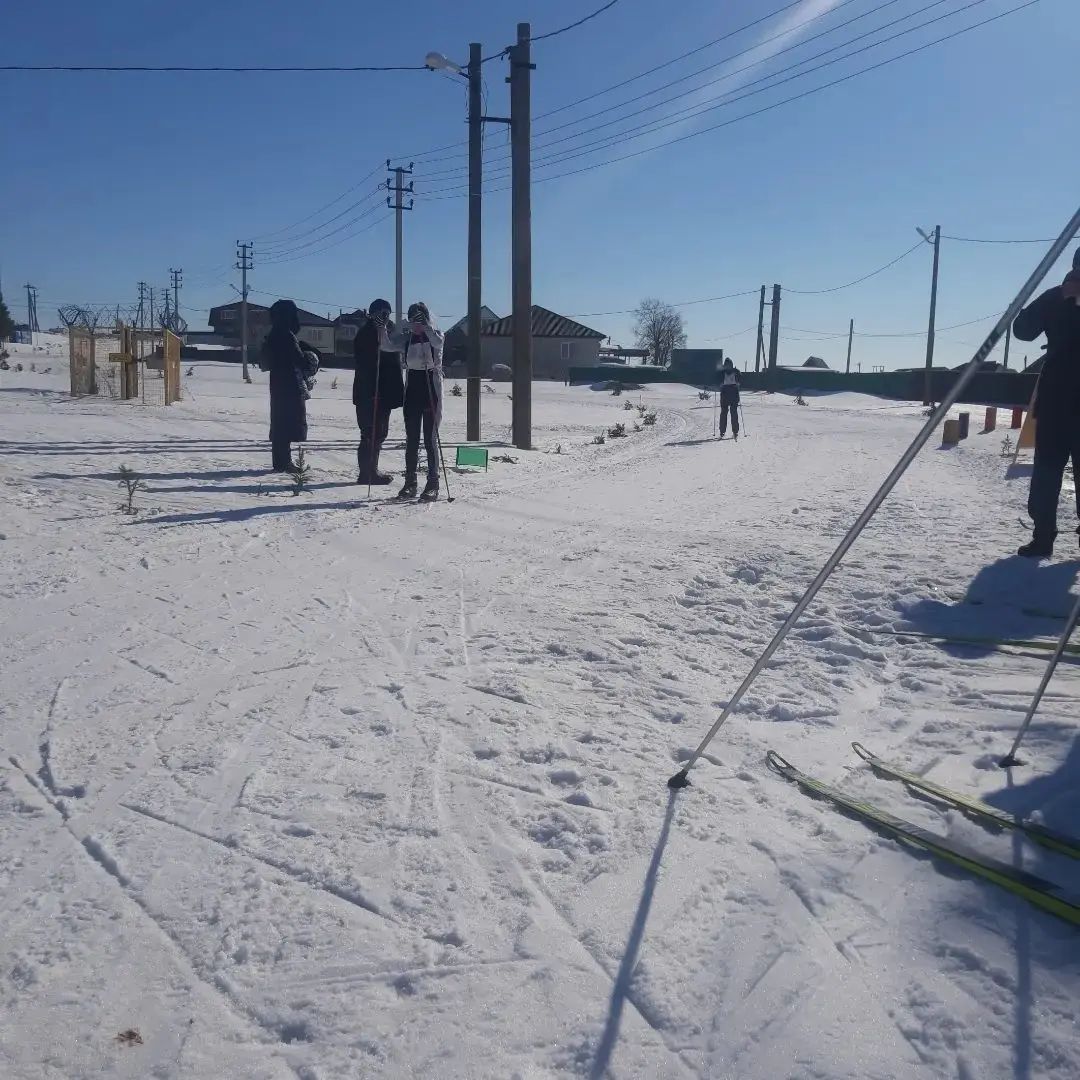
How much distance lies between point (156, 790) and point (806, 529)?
18.8 ft

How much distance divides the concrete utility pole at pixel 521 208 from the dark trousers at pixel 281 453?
16.4 ft

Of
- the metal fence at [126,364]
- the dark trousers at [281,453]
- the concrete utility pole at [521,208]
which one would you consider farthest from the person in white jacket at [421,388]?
the metal fence at [126,364]

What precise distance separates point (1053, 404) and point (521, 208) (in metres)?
9.63

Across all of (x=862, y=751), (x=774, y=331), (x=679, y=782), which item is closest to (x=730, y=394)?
(x=862, y=751)

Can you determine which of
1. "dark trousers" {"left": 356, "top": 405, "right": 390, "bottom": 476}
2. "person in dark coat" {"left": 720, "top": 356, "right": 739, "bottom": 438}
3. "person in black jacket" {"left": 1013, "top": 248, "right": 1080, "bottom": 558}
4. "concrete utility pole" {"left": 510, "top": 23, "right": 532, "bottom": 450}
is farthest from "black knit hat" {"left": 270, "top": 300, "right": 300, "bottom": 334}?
"person in dark coat" {"left": 720, "top": 356, "right": 739, "bottom": 438}

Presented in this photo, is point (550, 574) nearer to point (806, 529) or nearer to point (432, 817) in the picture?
point (806, 529)

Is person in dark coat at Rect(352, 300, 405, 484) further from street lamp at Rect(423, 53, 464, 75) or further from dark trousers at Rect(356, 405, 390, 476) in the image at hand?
street lamp at Rect(423, 53, 464, 75)

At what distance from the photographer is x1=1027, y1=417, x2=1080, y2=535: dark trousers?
6.23 m

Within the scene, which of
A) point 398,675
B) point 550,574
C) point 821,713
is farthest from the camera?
point 550,574

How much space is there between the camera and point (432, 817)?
2.83 meters

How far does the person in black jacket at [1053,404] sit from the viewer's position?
615cm

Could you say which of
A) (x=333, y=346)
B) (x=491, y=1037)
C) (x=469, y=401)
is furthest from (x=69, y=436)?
(x=333, y=346)

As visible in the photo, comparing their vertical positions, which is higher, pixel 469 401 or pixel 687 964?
pixel 469 401

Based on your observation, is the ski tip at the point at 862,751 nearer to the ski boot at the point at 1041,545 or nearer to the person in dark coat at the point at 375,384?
the ski boot at the point at 1041,545
